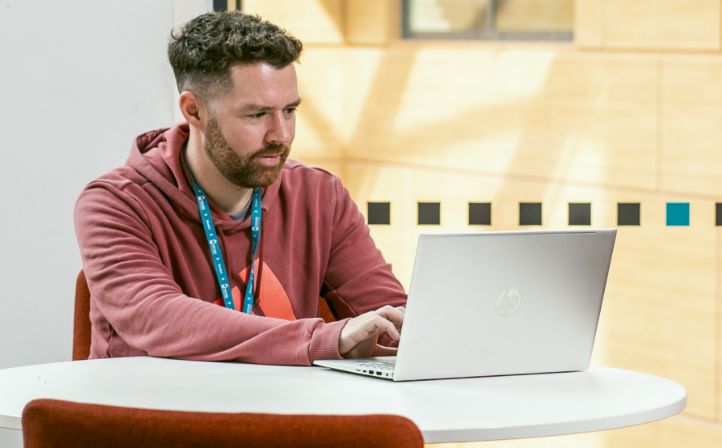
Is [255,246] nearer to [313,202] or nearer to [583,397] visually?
[313,202]

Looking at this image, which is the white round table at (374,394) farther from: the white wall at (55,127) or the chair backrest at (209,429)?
the white wall at (55,127)

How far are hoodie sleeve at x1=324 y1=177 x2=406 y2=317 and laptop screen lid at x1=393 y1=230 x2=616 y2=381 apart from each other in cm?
57

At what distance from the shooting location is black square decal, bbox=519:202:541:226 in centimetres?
392

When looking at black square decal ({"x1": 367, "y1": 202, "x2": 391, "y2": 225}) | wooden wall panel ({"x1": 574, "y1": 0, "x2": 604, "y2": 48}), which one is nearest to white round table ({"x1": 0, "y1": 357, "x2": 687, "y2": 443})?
wooden wall panel ({"x1": 574, "y1": 0, "x2": 604, "y2": 48})

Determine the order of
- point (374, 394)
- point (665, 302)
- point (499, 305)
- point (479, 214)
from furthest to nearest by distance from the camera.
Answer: point (479, 214) < point (665, 302) < point (499, 305) < point (374, 394)

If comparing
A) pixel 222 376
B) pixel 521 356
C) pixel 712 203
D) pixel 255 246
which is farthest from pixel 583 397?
pixel 712 203

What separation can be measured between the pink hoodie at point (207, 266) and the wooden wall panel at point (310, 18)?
1.64 metres

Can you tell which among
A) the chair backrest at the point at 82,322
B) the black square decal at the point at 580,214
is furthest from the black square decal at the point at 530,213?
the chair backrest at the point at 82,322

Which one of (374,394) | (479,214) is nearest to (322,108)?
(479,214)

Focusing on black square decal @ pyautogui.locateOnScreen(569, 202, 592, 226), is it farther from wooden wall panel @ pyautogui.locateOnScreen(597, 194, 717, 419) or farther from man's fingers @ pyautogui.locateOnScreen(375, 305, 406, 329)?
man's fingers @ pyautogui.locateOnScreen(375, 305, 406, 329)

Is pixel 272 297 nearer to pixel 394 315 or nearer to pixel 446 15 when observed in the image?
pixel 394 315

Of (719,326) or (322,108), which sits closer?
(719,326)

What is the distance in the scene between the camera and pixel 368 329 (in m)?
1.95

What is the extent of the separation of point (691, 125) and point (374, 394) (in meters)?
2.15
